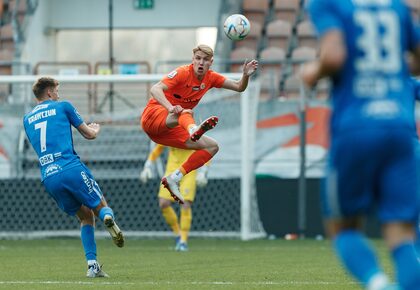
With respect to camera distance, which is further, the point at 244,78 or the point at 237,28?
the point at 237,28

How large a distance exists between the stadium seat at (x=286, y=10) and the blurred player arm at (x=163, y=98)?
11134mm

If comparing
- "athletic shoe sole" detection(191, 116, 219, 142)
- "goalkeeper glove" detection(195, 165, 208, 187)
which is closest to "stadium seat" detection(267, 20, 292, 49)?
"goalkeeper glove" detection(195, 165, 208, 187)

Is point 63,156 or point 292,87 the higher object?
point 63,156

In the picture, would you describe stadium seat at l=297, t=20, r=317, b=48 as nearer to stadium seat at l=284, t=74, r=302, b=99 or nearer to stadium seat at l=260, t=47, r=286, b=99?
stadium seat at l=260, t=47, r=286, b=99

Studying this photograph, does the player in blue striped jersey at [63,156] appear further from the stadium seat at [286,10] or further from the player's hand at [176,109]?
the stadium seat at [286,10]

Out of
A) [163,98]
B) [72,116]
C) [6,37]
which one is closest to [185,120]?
[163,98]

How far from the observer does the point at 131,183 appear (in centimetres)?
1712

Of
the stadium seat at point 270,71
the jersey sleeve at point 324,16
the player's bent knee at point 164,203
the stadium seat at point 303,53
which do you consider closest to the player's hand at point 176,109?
the player's bent knee at point 164,203

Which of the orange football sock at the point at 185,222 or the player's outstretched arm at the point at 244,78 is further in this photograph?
the orange football sock at the point at 185,222

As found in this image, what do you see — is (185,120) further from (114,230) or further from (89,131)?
(114,230)

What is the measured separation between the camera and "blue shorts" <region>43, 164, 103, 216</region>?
32.5 ft

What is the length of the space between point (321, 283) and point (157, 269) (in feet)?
7.50

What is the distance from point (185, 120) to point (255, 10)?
11581 mm

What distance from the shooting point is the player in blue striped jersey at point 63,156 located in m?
9.93
